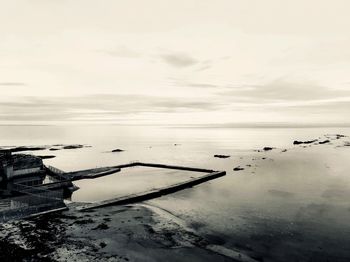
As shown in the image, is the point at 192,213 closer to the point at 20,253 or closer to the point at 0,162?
the point at 20,253

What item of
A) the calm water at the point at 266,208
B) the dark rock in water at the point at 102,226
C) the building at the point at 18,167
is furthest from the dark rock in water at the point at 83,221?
the building at the point at 18,167

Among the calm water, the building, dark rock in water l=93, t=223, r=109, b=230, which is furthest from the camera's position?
the building

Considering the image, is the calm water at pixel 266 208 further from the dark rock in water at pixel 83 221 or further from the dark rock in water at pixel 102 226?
the dark rock in water at pixel 83 221

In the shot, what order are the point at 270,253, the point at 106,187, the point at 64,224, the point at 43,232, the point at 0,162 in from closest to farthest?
1. the point at 270,253
2. the point at 43,232
3. the point at 64,224
4. the point at 0,162
5. the point at 106,187

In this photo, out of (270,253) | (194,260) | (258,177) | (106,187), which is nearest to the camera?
(194,260)

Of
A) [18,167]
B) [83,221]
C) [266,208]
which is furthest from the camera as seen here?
[18,167]

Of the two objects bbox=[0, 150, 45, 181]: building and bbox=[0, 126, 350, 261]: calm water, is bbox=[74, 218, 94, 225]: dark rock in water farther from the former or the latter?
bbox=[0, 150, 45, 181]: building

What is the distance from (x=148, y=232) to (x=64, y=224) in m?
7.74

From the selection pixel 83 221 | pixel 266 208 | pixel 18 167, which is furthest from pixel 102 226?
pixel 18 167

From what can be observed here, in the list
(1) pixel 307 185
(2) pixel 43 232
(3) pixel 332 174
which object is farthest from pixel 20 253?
(3) pixel 332 174

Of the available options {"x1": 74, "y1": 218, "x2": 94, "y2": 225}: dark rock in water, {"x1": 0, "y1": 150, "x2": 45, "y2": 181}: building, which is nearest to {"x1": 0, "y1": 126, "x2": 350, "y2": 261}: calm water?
{"x1": 0, "y1": 150, "x2": 45, "y2": 181}: building

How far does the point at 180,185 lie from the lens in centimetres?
4506

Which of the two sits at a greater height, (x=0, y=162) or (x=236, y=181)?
(x=0, y=162)

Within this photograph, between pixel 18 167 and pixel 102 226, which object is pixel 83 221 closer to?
pixel 102 226
